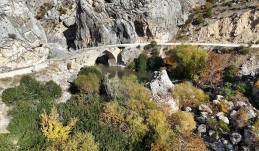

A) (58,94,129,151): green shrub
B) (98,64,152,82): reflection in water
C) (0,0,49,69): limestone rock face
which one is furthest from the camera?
(98,64,152,82): reflection in water

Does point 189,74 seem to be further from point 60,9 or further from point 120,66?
point 60,9

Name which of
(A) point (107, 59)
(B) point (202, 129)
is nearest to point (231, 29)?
(A) point (107, 59)

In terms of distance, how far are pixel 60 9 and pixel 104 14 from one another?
15.0m

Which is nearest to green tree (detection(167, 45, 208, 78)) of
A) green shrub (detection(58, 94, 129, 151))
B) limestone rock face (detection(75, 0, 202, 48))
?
limestone rock face (detection(75, 0, 202, 48))

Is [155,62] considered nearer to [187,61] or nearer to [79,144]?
[187,61]

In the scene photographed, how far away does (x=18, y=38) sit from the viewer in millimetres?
47344

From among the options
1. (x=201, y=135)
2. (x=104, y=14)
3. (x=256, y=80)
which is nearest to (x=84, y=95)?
(x=201, y=135)

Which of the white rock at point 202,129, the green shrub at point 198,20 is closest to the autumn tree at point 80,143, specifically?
the white rock at point 202,129

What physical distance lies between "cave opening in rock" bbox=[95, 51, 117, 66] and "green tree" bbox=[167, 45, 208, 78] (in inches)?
574

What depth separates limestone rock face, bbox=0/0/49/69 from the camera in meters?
45.8

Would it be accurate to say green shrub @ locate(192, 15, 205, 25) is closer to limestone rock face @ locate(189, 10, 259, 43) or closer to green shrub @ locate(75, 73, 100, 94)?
limestone rock face @ locate(189, 10, 259, 43)

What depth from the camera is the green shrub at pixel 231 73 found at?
2017 inches

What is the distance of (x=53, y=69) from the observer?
48781 mm

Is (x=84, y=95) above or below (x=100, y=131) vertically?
above
